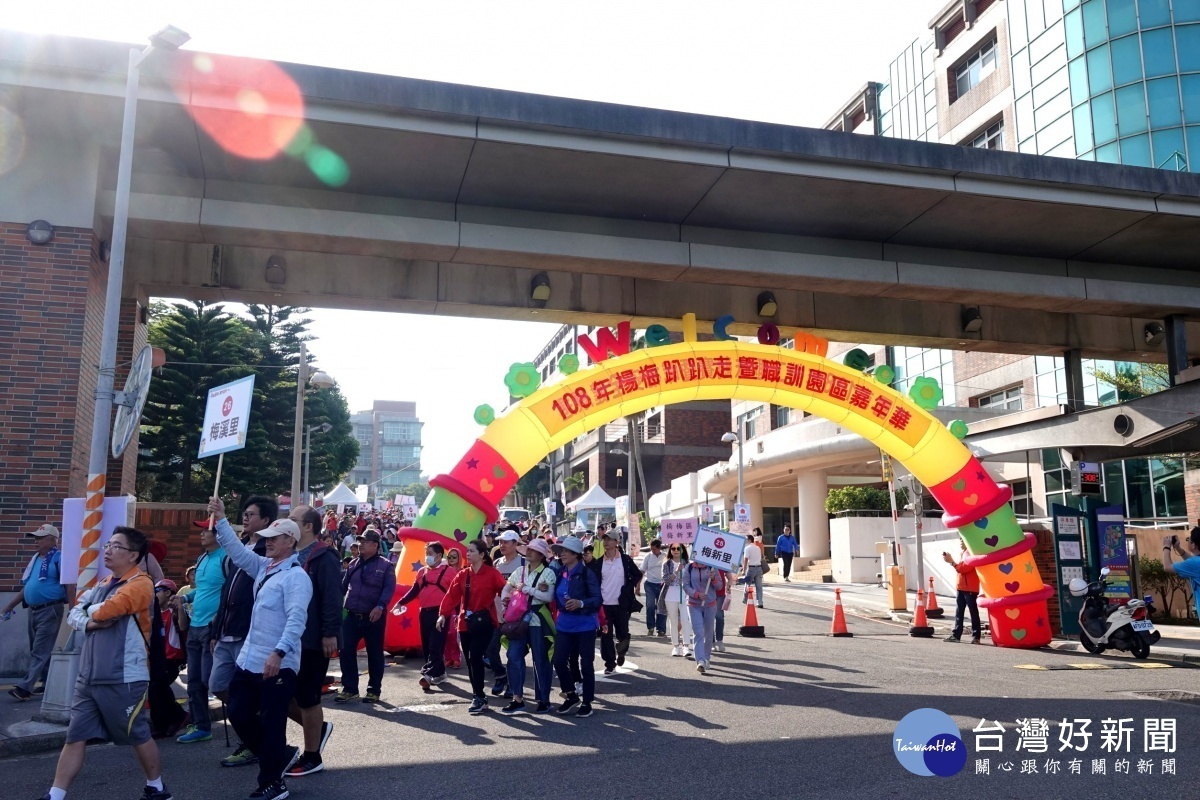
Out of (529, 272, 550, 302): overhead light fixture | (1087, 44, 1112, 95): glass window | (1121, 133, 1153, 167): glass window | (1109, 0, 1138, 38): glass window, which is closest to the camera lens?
(529, 272, 550, 302): overhead light fixture

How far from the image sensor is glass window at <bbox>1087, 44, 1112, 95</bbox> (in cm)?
3088

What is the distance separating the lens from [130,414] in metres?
9.19

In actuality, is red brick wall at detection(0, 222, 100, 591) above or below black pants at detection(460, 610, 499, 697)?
above

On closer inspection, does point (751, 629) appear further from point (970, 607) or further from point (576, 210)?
point (576, 210)

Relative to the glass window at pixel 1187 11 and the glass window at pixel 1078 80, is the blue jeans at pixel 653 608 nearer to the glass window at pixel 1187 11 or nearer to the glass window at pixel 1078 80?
the glass window at pixel 1078 80

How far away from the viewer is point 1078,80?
105 ft

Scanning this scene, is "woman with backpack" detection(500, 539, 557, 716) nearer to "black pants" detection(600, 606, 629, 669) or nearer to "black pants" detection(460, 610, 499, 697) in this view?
"black pants" detection(460, 610, 499, 697)

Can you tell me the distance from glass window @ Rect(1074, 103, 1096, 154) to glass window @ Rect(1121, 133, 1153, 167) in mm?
1198

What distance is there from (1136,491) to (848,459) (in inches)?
346

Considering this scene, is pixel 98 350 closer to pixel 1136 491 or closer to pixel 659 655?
pixel 659 655

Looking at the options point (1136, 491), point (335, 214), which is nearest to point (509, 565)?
point (335, 214)

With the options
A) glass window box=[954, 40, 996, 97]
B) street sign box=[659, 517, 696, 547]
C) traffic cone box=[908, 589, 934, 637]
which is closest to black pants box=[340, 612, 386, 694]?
street sign box=[659, 517, 696, 547]

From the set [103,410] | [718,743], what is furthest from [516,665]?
[103,410]

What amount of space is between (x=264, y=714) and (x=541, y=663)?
13.5 feet
